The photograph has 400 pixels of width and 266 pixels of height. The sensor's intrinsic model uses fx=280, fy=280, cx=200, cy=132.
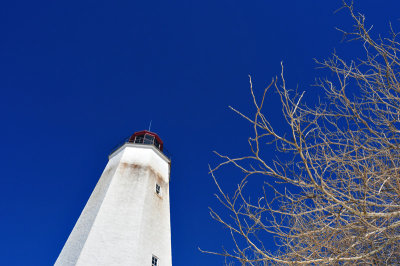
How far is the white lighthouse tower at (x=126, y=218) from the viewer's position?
1109 centimetres

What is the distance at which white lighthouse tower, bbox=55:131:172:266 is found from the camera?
437 inches

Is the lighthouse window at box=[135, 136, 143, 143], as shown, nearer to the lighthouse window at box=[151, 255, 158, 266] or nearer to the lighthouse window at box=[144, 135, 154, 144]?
the lighthouse window at box=[144, 135, 154, 144]

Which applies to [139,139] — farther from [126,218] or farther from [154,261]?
[154,261]

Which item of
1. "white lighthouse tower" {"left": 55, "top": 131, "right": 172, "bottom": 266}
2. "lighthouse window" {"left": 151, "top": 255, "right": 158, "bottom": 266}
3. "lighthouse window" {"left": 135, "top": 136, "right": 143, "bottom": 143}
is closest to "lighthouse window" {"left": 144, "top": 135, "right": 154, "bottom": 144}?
"lighthouse window" {"left": 135, "top": 136, "right": 143, "bottom": 143}

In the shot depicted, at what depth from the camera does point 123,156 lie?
15.7 metres

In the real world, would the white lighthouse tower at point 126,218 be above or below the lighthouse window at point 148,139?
below

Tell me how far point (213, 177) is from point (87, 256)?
393 inches

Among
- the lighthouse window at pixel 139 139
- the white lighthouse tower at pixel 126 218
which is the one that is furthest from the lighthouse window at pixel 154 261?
the lighthouse window at pixel 139 139

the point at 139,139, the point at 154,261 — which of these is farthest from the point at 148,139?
the point at 154,261

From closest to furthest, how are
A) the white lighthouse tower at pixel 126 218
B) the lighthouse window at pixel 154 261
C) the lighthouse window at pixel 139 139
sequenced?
the white lighthouse tower at pixel 126 218
the lighthouse window at pixel 154 261
the lighthouse window at pixel 139 139

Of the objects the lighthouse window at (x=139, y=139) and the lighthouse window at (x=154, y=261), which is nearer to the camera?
the lighthouse window at (x=154, y=261)

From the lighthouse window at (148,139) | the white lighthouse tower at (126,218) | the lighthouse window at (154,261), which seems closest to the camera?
the white lighthouse tower at (126,218)

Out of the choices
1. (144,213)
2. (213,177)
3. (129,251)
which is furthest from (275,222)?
(144,213)

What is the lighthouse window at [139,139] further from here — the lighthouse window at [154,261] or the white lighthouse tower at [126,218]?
the lighthouse window at [154,261]
